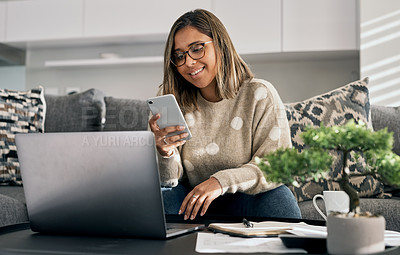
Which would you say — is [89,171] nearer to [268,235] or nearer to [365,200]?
[268,235]

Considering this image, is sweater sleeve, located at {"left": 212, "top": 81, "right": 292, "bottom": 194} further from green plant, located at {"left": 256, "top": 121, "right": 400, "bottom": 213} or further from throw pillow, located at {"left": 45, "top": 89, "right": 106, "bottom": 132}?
throw pillow, located at {"left": 45, "top": 89, "right": 106, "bottom": 132}

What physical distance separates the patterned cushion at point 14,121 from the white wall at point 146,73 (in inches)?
66.1

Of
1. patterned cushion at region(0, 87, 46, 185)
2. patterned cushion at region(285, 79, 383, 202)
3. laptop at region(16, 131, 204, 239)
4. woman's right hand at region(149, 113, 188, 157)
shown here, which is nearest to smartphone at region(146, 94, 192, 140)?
woman's right hand at region(149, 113, 188, 157)

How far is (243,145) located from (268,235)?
68cm

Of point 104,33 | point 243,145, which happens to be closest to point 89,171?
point 243,145

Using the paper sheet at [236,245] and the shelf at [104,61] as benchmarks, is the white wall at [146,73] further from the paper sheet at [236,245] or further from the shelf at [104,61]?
the paper sheet at [236,245]

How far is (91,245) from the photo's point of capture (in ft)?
2.39

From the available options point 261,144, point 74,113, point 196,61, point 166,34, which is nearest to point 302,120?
point 261,144

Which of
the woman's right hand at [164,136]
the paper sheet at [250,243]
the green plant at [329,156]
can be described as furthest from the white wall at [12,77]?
the green plant at [329,156]

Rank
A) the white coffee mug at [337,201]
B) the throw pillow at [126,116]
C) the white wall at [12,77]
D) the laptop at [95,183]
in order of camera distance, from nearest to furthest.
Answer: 1. the laptop at [95,183]
2. the white coffee mug at [337,201]
3. the throw pillow at [126,116]
4. the white wall at [12,77]

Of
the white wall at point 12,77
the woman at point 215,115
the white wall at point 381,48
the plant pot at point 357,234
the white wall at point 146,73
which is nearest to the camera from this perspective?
the plant pot at point 357,234

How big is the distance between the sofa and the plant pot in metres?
0.87

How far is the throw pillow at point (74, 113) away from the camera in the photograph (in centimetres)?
208

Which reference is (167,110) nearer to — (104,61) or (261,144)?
(261,144)
